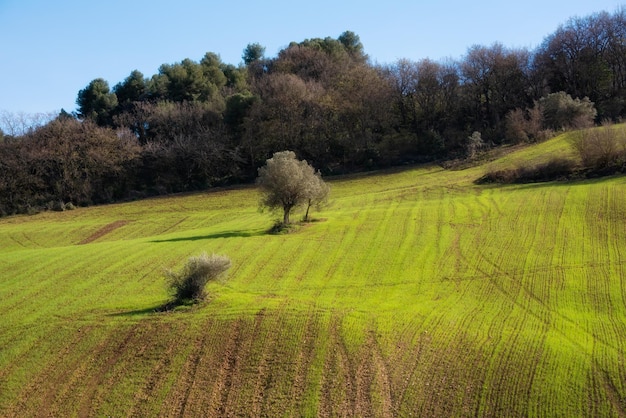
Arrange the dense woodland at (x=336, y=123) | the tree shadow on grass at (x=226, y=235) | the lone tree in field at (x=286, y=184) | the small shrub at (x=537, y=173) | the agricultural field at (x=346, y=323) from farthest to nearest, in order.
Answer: the dense woodland at (x=336, y=123)
the small shrub at (x=537, y=173)
the lone tree in field at (x=286, y=184)
the tree shadow on grass at (x=226, y=235)
the agricultural field at (x=346, y=323)

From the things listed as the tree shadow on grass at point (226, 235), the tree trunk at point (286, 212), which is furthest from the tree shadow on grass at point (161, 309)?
the tree trunk at point (286, 212)

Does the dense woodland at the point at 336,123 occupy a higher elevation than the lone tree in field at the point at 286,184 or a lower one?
higher

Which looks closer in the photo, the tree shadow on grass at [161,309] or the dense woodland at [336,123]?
the tree shadow on grass at [161,309]

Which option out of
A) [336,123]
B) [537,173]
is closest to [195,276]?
[537,173]

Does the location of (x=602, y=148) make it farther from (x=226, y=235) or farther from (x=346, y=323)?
(x=346, y=323)

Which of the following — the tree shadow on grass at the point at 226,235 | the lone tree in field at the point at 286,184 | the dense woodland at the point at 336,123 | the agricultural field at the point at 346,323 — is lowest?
the agricultural field at the point at 346,323

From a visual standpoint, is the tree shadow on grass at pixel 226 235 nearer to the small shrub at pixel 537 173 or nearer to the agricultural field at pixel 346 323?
the agricultural field at pixel 346 323

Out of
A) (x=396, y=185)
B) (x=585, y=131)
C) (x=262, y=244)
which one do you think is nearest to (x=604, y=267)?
(x=262, y=244)

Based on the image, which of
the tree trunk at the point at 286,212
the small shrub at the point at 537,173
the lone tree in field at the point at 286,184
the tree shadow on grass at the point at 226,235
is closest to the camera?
the tree shadow on grass at the point at 226,235
